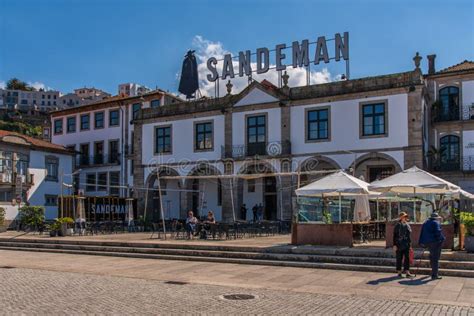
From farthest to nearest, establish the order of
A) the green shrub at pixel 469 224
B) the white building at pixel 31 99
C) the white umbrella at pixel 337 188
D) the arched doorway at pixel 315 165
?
1. the white building at pixel 31 99
2. the arched doorway at pixel 315 165
3. the white umbrella at pixel 337 188
4. the green shrub at pixel 469 224

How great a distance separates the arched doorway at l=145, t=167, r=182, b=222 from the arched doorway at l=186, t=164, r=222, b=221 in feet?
3.45

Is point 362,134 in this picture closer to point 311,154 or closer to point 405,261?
point 311,154

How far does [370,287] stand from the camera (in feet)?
35.6

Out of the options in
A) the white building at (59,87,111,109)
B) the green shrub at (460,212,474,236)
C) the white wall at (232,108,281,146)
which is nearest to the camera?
the green shrub at (460,212,474,236)

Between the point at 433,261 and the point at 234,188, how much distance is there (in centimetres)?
2105

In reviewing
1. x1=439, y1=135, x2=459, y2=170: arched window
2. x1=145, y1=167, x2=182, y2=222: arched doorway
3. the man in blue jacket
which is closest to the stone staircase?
the man in blue jacket

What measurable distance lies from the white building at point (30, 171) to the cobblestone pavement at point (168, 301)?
25.3m

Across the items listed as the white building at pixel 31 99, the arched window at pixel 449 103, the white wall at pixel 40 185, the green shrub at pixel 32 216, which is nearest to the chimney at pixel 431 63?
the arched window at pixel 449 103

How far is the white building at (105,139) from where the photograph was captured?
→ 4234 centimetres

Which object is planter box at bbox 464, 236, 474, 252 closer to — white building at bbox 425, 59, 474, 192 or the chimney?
white building at bbox 425, 59, 474, 192

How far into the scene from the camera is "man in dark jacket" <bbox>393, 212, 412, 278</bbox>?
11875mm

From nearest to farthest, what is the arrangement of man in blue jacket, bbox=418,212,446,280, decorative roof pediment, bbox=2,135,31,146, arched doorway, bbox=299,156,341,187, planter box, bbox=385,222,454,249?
man in blue jacket, bbox=418,212,446,280
planter box, bbox=385,222,454,249
arched doorway, bbox=299,156,341,187
decorative roof pediment, bbox=2,135,31,146

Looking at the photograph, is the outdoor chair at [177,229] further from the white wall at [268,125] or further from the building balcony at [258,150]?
the white wall at [268,125]

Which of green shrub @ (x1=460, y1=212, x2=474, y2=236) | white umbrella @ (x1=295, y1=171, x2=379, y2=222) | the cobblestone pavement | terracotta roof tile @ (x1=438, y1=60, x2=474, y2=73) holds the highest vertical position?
terracotta roof tile @ (x1=438, y1=60, x2=474, y2=73)
